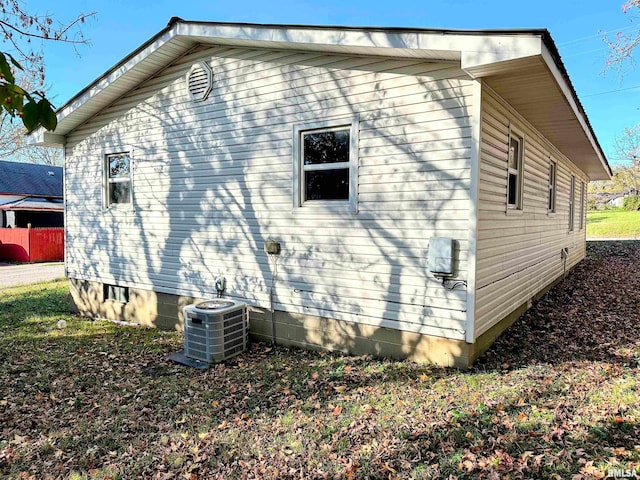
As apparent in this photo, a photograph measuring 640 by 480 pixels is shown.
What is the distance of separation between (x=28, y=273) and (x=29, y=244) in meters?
4.24

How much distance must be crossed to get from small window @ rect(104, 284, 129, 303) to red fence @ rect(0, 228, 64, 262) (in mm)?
13440

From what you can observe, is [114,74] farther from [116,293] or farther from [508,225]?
[508,225]

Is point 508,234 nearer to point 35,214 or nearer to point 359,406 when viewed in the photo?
point 359,406

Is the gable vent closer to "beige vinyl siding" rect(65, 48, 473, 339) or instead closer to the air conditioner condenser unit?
"beige vinyl siding" rect(65, 48, 473, 339)

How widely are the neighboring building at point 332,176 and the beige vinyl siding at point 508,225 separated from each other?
41 millimetres

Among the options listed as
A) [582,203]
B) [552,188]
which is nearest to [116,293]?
[552,188]

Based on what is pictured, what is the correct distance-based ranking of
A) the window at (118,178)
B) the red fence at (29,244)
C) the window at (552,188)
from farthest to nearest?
the red fence at (29,244) < the window at (552,188) < the window at (118,178)

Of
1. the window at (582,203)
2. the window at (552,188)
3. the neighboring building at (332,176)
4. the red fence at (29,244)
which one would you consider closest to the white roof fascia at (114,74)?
the neighboring building at (332,176)

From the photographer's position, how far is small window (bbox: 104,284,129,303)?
7941mm

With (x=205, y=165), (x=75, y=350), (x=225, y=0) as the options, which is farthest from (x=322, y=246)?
(x=225, y=0)

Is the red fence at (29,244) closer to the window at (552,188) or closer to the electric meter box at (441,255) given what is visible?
the electric meter box at (441,255)

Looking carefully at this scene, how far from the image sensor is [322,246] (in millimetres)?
5516

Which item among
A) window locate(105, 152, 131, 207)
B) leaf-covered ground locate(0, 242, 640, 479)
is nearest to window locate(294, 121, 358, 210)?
leaf-covered ground locate(0, 242, 640, 479)

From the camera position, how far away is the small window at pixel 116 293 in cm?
794
